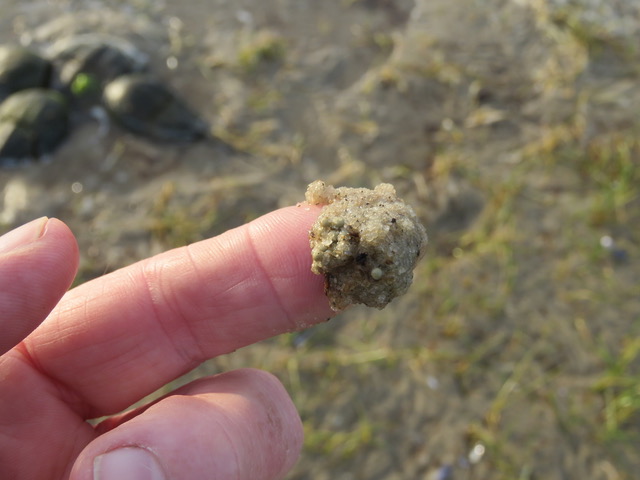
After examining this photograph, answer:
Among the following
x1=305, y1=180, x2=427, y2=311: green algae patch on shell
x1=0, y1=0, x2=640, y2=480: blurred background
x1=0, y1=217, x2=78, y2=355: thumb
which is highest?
x1=0, y1=217, x2=78, y2=355: thumb

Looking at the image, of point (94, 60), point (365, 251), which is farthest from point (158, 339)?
point (94, 60)

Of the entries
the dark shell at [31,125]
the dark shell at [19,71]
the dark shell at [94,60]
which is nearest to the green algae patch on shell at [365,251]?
the dark shell at [31,125]

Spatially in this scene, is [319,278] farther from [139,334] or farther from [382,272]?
[139,334]

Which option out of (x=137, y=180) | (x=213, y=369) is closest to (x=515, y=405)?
(x=213, y=369)

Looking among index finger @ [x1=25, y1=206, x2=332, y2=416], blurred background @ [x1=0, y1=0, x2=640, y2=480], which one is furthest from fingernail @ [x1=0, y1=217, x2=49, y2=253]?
blurred background @ [x1=0, y1=0, x2=640, y2=480]

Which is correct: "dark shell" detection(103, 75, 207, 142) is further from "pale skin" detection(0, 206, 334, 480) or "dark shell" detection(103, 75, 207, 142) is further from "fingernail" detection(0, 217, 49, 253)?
"fingernail" detection(0, 217, 49, 253)

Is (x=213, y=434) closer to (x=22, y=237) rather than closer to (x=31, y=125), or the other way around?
(x=22, y=237)

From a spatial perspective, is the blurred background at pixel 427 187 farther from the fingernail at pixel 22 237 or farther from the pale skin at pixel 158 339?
the fingernail at pixel 22 237
